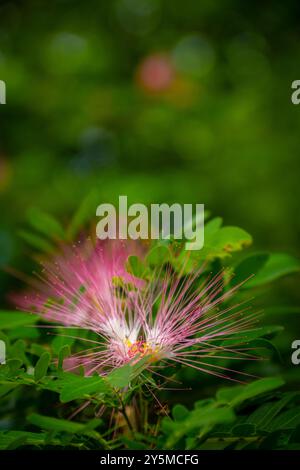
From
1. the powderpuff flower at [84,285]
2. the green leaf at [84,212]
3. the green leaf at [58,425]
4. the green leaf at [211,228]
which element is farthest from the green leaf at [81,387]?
the green leaf at [84,212]

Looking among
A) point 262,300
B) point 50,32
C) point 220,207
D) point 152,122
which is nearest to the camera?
point 262,300

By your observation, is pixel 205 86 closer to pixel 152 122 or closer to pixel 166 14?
pixel 152 122

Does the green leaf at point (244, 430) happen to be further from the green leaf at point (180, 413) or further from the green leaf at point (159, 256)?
the green leaf at point (159, 256)

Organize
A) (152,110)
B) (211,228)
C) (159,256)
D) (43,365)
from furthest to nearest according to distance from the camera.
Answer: (152,110) < (211,228) < (159,256) < (43,365)

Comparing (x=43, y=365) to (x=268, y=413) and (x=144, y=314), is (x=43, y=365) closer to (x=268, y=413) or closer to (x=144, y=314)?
(x=144, y=314)

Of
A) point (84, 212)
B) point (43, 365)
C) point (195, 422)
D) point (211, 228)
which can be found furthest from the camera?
point (84, 212)

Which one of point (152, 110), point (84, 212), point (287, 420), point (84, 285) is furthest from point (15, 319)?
point (152, 110)
